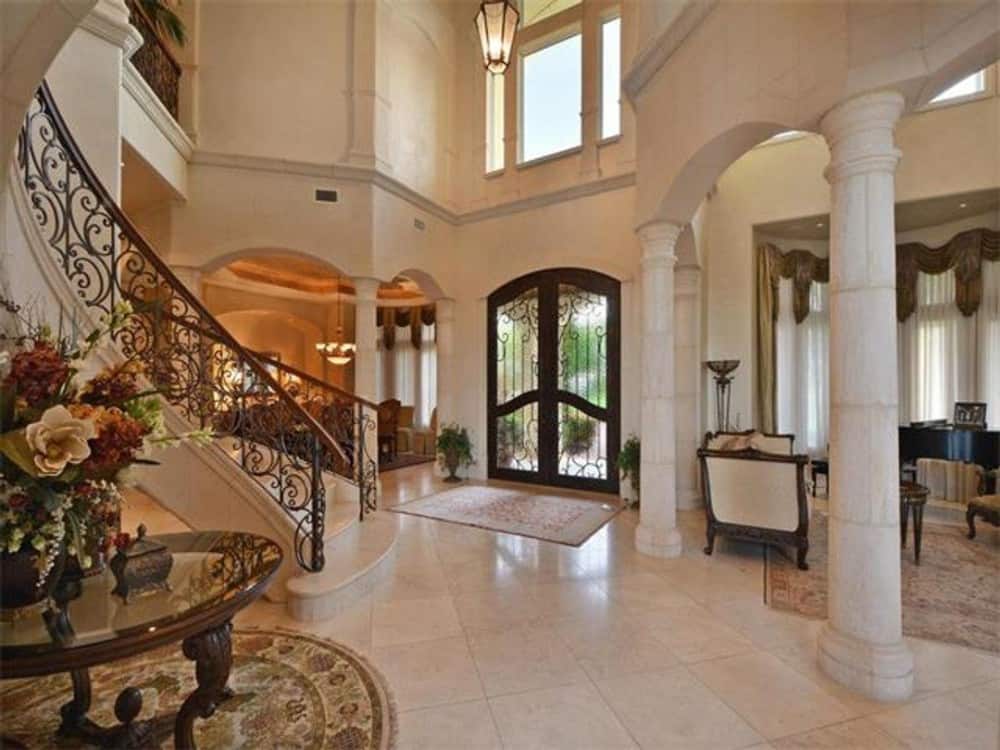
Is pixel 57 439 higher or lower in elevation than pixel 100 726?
higher

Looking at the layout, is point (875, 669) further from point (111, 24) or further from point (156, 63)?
point (156, 63)

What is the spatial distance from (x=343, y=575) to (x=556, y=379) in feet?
13.9

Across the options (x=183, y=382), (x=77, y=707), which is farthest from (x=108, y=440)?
(x=183, y=382)

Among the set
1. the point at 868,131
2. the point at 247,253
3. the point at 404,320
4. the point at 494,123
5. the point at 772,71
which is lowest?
the point at 868,131

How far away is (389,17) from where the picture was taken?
254 inches

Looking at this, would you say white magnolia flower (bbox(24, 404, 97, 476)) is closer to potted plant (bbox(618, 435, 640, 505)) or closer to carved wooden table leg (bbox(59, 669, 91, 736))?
carved wooden table leg (bbox(59, 669, 91, 736))

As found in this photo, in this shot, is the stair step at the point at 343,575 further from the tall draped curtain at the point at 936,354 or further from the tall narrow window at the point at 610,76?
the tall draped curtain at the point at 936,354

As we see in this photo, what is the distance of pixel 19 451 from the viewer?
136 cm

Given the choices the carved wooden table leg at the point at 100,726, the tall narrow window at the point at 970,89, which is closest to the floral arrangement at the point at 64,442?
the carved wooden table leg at the point at 100,726

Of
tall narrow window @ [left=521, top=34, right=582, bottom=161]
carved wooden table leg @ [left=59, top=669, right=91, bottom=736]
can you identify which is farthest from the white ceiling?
carved wooden table leg @ [left=59, top=669, right=91, bottom=736]

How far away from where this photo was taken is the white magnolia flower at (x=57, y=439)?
1347 millimetres

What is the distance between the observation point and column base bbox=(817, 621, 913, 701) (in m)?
2.21

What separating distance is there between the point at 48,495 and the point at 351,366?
31.6 feet

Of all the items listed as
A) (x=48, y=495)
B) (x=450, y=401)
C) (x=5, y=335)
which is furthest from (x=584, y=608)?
(x=450, y=401)
